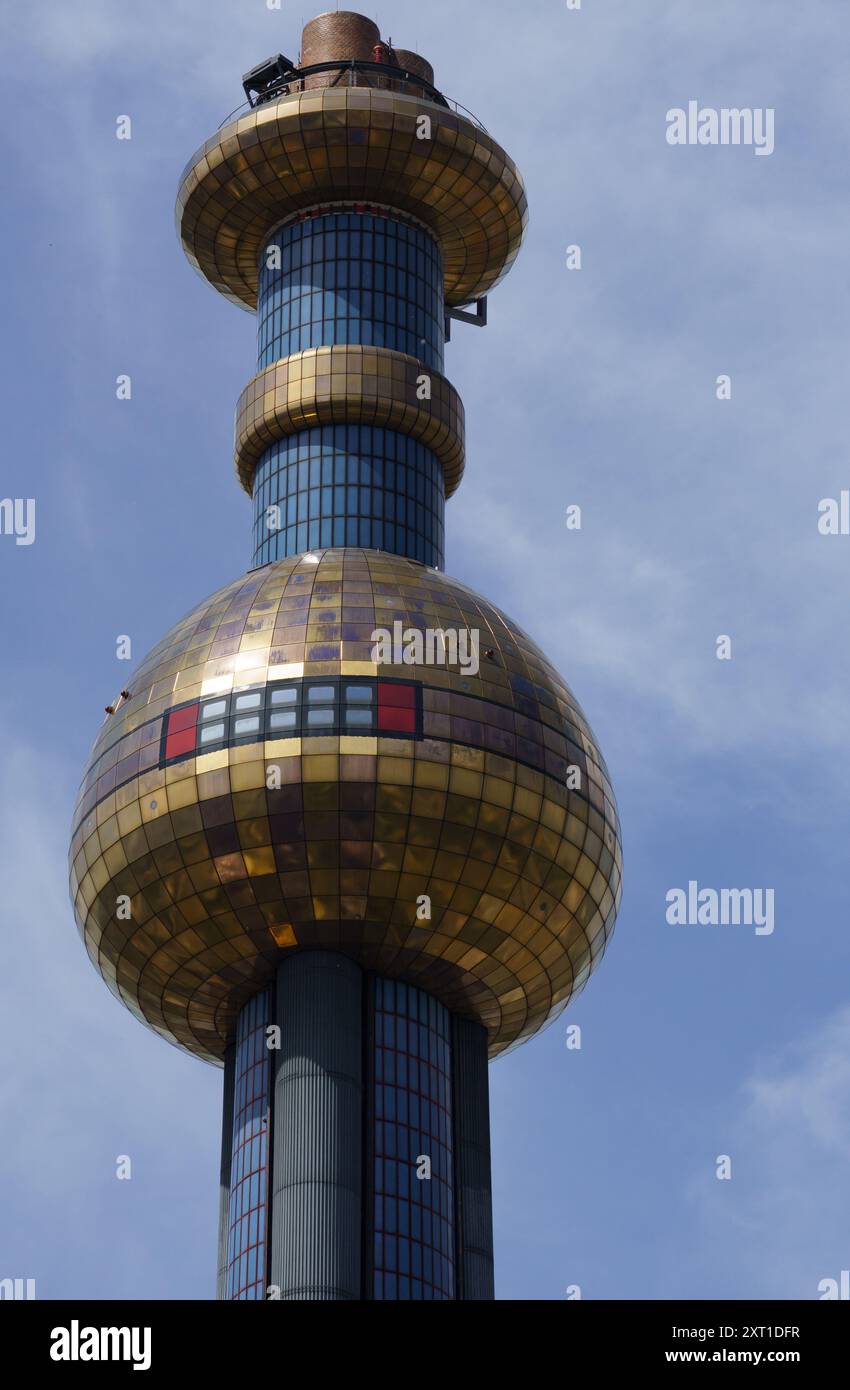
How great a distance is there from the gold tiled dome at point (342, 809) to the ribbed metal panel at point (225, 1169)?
1.62 m

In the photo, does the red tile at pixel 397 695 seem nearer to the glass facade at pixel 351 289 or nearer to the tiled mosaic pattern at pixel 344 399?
the tiled mosaic pattern at pixel 344 399

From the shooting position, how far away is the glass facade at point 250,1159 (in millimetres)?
66312

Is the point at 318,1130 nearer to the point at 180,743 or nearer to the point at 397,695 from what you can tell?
the point at 180,743

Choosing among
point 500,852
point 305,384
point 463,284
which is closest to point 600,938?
point 500,852

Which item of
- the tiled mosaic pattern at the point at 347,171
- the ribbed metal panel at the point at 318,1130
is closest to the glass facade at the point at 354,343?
the tiled mosaic pattern at the point at 347,171

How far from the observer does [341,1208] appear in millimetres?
65625

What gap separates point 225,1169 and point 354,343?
29901 millimetres

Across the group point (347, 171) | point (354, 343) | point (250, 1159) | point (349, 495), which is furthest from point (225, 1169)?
point (347, 171)

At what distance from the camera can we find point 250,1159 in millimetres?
68250

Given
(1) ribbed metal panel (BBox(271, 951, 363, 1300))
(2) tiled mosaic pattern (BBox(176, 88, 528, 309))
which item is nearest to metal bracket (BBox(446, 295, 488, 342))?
(2) tiled mosaic pattern (BBox(176, 88, 528, 309))
